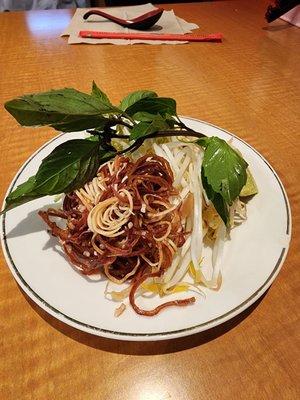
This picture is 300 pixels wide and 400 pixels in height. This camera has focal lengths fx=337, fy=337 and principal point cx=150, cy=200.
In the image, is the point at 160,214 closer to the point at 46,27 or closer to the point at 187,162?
the point at 187,162

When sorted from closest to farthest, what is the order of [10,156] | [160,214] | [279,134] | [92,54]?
[160,214] → [10,156] → [279,134] → [92,54]

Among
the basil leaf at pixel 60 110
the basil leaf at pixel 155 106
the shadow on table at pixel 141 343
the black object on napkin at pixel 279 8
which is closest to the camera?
the basil leaf at pixel 60 110

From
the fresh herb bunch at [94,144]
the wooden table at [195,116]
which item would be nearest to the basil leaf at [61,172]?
the fresh herb bunch at [94,144]

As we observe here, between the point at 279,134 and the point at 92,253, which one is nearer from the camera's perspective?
the point at 92,253

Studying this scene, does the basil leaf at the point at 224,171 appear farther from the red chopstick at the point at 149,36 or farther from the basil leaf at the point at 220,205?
the red chopstick at the point at 149,36

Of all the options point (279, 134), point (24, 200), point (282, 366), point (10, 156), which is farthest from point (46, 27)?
point (282, 366)

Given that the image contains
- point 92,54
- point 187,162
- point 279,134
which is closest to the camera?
point 187,162

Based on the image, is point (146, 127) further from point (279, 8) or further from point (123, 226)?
point (279, 8)
